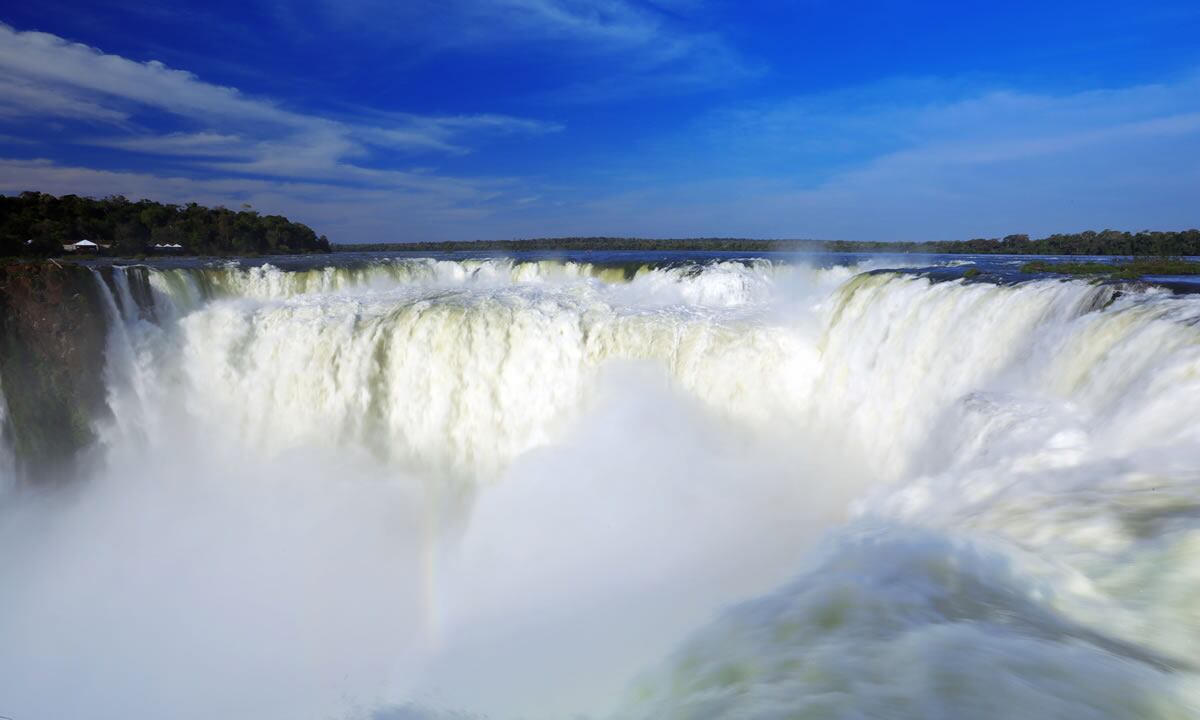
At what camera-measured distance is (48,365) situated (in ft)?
51.4

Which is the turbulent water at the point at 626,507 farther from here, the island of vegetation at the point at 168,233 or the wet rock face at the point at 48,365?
the island of vegetation at the point at 168,233

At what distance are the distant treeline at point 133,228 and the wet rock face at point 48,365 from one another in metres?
27.9

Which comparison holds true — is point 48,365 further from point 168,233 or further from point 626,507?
point 168,233

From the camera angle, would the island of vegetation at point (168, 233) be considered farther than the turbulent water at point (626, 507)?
Yes

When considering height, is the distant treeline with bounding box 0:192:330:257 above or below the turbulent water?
above

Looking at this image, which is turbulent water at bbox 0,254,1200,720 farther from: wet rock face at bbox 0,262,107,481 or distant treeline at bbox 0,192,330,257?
distant treeline at bbox 0,192,330,257

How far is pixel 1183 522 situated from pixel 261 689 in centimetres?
873

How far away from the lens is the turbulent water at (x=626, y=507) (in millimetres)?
3537

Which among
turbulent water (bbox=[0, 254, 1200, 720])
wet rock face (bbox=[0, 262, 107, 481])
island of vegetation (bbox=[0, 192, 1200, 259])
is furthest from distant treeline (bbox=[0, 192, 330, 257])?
turbulent water (bbox=[0, 254, 1200, 720])

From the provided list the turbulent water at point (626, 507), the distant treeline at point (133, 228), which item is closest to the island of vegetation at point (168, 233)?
the distant treeline at point (133, 228)

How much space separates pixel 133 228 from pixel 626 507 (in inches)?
2065

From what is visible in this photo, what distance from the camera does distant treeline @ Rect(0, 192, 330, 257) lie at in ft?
137

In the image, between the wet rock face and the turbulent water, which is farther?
the wet rock face

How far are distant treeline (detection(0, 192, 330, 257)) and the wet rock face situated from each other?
91.4 feet
